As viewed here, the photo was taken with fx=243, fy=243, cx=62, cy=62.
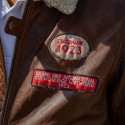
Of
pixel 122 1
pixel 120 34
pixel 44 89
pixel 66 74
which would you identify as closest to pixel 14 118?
pixel 44 89

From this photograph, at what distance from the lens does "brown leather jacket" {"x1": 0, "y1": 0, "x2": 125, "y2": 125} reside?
94cm

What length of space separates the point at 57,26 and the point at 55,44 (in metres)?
0.07

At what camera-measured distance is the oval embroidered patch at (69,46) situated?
94 centimetres

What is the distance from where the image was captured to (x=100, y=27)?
95 centimetres

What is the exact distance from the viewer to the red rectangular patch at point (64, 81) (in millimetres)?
932

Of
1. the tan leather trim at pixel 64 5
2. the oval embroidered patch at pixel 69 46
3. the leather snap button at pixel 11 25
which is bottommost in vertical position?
the oval embroidered patch at pixel 69 46

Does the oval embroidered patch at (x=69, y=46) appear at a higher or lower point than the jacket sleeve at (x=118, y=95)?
higher

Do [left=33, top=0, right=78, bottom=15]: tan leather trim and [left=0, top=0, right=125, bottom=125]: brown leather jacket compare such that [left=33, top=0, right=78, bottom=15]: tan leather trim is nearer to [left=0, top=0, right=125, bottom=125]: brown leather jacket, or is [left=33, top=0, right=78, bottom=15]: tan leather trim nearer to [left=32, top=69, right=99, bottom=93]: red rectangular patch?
[left=0, top=0, right=125, bottom=125]: brown leather jacket

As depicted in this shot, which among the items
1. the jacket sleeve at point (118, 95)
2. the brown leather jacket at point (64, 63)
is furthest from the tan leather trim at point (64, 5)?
the jacket sleeve at point (118, 95)

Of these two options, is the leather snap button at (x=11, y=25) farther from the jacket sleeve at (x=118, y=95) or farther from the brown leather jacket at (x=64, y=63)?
the jacket sleeve at (x=118, y=95)

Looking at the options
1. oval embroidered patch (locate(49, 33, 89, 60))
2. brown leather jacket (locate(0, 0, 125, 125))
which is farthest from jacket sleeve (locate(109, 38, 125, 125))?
oval embroidered patch (locate(49, 33, 89, 60))

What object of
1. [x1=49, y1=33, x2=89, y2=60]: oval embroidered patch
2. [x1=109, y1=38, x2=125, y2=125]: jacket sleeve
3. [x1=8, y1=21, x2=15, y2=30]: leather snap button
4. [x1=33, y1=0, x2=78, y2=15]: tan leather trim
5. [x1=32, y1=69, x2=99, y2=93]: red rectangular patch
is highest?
[x1=33, y1=0, x2=78, y2=15]: tan leather trim

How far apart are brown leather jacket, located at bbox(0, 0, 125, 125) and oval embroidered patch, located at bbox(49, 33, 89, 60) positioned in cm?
1

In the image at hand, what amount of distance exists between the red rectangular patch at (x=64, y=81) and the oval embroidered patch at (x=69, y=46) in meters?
0.07
